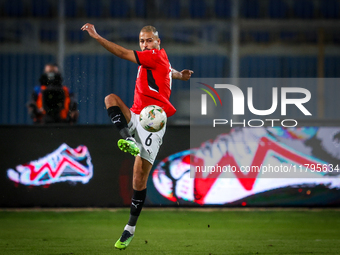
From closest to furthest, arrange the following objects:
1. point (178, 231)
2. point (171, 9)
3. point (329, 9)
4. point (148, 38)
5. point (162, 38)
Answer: point (148, 38) → point (178, 231) → point (162, 38) → point (171, 9) → point (329, 9)

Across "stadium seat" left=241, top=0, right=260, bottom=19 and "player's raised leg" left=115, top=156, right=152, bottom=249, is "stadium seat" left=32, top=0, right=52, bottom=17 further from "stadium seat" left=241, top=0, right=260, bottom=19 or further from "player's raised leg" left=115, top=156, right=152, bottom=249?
"player's raised leg" left=115, top=156, right=152, bottom=249

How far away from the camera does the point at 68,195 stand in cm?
674

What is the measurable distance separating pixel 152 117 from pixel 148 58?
520 mm

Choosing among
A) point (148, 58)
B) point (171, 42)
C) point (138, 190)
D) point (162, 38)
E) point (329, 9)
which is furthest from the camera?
point (329, 9)

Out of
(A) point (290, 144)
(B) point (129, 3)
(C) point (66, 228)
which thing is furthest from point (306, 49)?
(C) point (66, 228)

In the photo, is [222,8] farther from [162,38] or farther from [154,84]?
[154,84]

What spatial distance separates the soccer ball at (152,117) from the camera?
4.30 meters

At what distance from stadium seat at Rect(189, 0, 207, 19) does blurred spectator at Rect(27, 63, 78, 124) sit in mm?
6087

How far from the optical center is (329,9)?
12805 mm

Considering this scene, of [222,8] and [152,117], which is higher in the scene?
[222,8]

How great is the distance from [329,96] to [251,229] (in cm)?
633

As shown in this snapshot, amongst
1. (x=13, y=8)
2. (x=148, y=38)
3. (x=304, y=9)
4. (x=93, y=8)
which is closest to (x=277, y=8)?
(x=304, y=9)

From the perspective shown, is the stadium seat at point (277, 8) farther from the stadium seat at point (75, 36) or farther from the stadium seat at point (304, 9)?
the stadium seat at point (75, 36)

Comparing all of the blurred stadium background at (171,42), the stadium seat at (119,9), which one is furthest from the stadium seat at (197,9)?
the stadium seat at (119,9)
